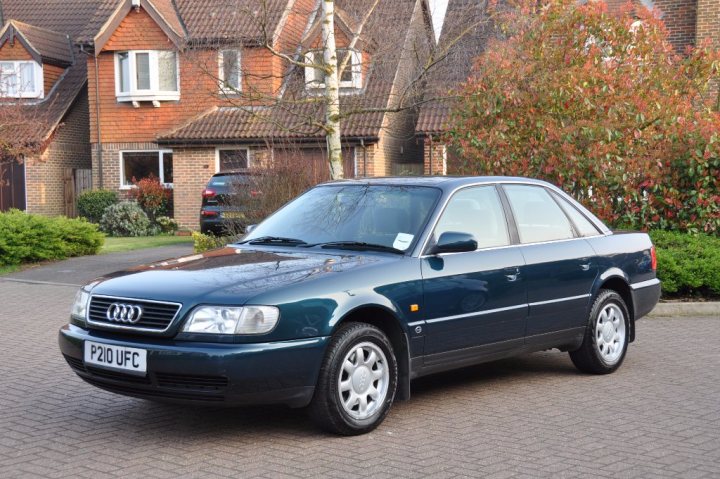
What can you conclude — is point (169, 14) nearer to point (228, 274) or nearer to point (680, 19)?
point (680, 19)

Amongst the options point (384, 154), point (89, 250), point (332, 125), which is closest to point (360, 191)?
point (332, 125)

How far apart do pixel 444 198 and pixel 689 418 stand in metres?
2.29

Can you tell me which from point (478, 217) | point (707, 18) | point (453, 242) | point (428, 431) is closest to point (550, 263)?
point (478, 217)

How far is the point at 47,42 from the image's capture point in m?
32.0

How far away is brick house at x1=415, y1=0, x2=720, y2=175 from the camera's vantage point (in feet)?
47.9

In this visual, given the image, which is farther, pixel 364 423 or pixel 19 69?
pixel 19 69

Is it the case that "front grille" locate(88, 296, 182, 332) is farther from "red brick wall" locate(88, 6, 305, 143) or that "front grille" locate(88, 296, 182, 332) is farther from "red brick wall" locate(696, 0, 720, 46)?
"red brick wall" locate(88, 6, 305, 143)

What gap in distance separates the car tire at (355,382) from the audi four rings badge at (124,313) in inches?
46.4

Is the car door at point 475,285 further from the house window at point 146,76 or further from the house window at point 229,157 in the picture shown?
the house window at point 146,76

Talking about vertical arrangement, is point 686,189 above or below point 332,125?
below

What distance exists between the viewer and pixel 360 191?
720 centimetres

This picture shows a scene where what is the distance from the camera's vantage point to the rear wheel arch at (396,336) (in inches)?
242

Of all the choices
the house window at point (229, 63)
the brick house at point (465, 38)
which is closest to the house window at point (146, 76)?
the brick house at point (465, 38)

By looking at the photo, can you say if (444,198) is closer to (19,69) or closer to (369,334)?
(369,334)
